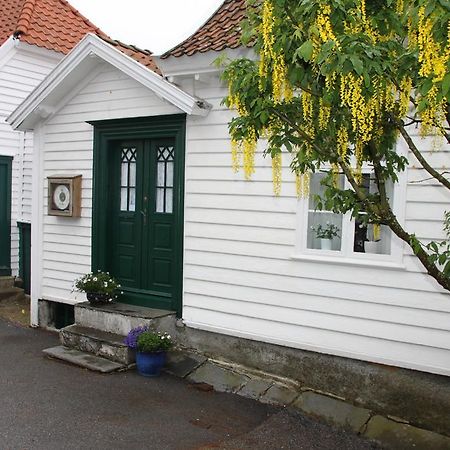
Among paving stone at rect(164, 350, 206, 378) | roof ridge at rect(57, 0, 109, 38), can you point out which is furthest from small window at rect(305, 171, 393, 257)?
roof ridge at rect(57, 0, 109, 38)

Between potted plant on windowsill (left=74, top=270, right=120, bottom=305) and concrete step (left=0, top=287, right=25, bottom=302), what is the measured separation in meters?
3.57

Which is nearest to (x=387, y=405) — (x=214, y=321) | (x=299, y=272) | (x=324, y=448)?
(x=324, y=448)

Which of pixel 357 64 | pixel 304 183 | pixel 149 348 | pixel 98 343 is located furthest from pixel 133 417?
pixel 357 64

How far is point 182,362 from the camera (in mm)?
6609

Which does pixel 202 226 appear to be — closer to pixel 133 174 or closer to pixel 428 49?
pixel 133 174

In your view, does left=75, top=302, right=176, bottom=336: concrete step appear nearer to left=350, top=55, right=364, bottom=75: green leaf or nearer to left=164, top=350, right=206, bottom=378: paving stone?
left=164, top=350, right=206, bottom=378: paving stone

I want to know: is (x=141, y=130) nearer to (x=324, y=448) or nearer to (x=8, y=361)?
(x=8, y=361)

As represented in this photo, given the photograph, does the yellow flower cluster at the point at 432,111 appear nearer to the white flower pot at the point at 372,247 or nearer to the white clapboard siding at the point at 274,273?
the white clapboard siding at the point at 274,273

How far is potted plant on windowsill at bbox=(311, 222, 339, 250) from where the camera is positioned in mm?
5926

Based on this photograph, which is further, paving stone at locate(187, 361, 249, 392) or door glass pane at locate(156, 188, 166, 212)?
door glass pane at locate(156, 188, 166, 212)

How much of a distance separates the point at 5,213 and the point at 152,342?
245 inches

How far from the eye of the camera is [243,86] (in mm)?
3377

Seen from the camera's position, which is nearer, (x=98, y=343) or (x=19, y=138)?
(x=98, y=343)

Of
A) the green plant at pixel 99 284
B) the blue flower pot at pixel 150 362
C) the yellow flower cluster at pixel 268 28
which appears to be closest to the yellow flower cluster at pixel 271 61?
the yellow flower cluster at pixel 268 28
